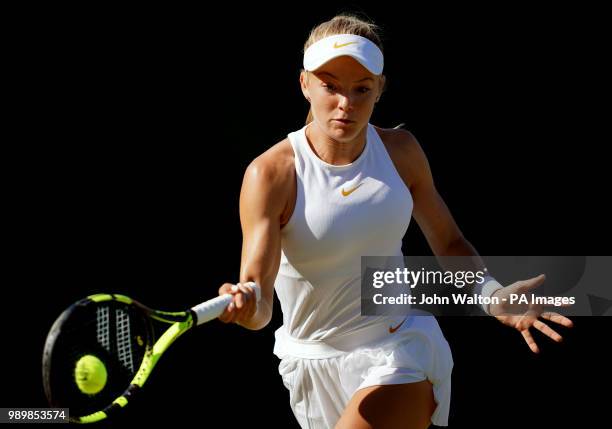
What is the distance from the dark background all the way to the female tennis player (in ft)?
3.78

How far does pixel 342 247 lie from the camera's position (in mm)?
3629

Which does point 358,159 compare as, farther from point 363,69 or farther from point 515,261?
point 515,261

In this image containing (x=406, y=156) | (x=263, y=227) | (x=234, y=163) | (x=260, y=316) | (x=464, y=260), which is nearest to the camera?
(x=260, y=316)

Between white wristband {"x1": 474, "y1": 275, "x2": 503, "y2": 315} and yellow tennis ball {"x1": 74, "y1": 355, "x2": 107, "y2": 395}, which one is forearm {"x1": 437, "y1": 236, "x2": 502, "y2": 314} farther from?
yellow tennis ball {"x1": 74, "y1": 355, "x2": 107, "y2": 395}

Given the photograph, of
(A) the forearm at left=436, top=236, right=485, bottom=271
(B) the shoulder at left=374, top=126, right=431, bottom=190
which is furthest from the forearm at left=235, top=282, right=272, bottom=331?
(A) the forearm at left=436, top=236, right=485, bottom=271

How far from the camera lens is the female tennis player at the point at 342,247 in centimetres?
357

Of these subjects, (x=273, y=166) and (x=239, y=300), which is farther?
(x=273, y=166)

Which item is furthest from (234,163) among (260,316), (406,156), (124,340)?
(124,340)

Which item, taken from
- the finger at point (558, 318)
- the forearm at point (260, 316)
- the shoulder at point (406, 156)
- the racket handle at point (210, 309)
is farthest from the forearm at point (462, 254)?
the racket handle at point (210, 309)

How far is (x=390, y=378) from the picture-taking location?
3568mm

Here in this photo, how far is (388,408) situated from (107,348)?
88 centimetres

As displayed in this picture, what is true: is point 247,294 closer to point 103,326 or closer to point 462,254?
point 103,326

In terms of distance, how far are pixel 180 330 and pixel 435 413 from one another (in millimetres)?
958

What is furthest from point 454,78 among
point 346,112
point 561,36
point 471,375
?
point 346,112
